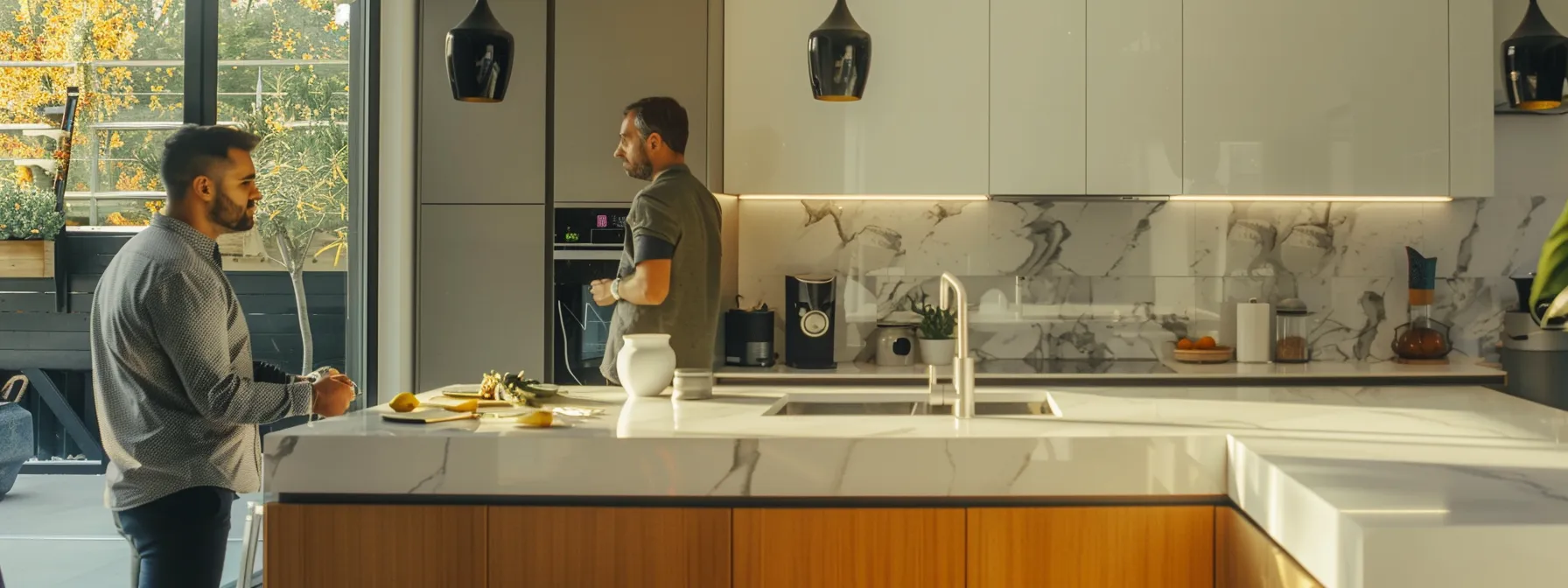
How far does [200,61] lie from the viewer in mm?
3025

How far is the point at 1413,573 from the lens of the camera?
1371 mm

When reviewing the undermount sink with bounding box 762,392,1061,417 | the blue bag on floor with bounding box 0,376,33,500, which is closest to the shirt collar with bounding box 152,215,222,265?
the blue bag on floor with bounding box 0,376,33,500

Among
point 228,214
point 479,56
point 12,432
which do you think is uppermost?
point 479,56

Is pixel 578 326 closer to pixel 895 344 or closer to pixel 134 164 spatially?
pixel 895 344

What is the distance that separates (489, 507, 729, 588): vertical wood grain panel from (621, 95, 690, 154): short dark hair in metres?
1.25

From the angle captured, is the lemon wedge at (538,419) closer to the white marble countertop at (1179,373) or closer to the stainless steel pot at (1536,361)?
the white marble countertop at (1179,373)

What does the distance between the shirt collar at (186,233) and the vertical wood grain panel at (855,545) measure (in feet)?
A: 3.65

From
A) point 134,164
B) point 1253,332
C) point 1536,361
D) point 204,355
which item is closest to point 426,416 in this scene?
point 204,355

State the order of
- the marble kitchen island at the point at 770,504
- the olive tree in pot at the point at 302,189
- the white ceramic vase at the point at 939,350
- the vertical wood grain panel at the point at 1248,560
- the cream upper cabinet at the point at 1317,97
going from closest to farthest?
the vertical wood grain panel at the point at 1248,560 < the marble kitchen island at the point at 770,504 < the olive tree in pot at the point at 302,189 < the cream upper cabinet at the point at 1317,97 < the white ceramic vase at the point at 939,350

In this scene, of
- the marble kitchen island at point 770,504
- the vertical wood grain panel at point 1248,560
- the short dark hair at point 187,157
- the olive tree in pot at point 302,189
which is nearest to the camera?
the vertical wood grain panel at point 1248,560

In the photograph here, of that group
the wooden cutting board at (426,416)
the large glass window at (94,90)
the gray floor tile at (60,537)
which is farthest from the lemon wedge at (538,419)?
the large glass window at (94,90)

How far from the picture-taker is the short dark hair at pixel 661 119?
2920 mm

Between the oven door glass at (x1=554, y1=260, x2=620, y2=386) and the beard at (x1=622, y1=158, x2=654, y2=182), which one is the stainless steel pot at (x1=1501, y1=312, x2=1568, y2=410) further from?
the oven door glass at (x1=554, y1=260, x2=620, y2=386)

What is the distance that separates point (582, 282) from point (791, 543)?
1.90 meters
